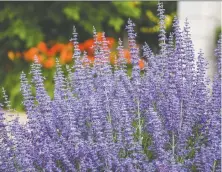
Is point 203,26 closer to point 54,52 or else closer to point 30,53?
point 54,52

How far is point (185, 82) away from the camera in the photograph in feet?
10.2

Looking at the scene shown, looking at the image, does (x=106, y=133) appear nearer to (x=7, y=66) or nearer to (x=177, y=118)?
(x=177, y=118)

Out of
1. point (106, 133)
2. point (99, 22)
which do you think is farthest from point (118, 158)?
point (99, 22)

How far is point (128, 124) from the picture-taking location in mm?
2873

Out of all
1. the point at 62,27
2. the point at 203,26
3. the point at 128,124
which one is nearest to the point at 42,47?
the point at 62,27

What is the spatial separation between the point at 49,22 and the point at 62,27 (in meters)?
0.25

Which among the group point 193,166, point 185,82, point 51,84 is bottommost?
point 193,166

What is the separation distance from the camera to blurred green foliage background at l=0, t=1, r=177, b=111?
931cm

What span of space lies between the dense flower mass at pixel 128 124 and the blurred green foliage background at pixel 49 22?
5.75 m

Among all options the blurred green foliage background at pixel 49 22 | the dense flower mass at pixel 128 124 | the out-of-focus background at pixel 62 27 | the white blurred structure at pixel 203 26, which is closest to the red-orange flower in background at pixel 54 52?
the out-of-focus background at pixel 62 27

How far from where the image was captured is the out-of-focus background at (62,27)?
9.33m

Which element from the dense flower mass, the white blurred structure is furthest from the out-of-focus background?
the dense flower mass

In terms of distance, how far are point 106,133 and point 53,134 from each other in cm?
30

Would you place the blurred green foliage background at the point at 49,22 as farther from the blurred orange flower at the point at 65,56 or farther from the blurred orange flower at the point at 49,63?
the blurred orange flower at the point at 65,56
